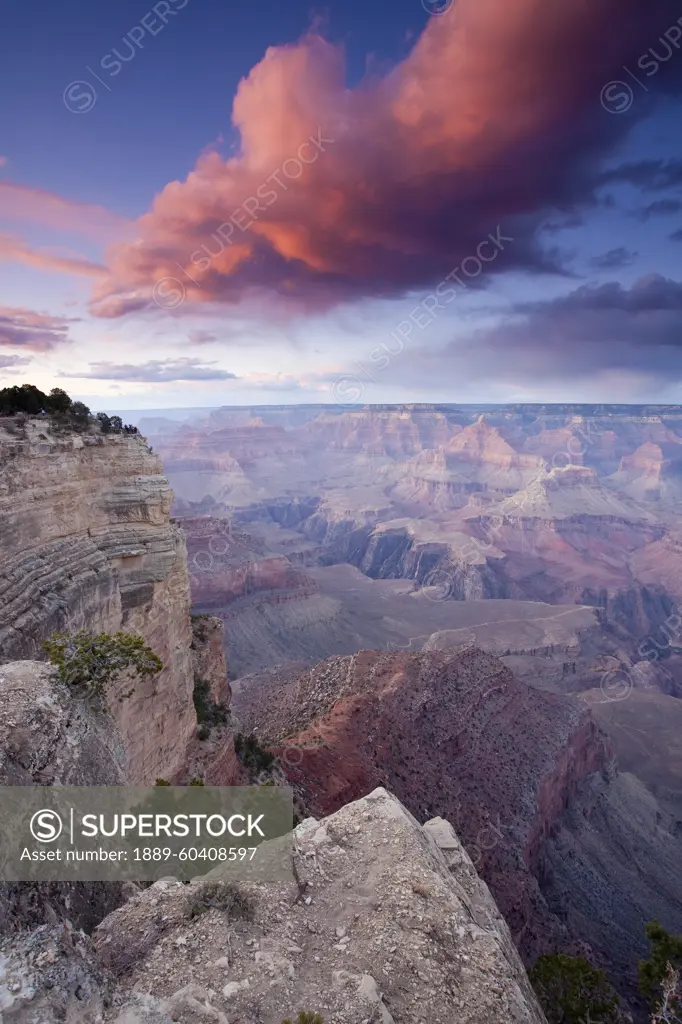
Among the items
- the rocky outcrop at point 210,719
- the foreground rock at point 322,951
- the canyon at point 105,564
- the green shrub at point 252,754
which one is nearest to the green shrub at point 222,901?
the foreground rock at point 322,951

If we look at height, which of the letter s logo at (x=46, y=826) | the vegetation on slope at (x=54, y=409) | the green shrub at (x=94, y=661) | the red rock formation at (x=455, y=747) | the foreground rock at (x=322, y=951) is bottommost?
the red rock formation at (x=455, y=747)

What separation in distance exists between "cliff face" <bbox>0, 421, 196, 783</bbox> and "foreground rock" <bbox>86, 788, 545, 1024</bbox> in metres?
4.08

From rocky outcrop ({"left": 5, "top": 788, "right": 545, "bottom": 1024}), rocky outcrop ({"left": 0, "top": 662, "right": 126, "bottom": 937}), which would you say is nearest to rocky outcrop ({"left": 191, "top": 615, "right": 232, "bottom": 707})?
rocky outcrop ({"left": 5, "top": 788, "right": 545, "bottom": 1024})

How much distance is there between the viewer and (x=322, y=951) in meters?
8.68

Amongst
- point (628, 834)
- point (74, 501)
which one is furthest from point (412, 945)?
point (628, 834)

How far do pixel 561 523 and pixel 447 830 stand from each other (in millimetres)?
129278

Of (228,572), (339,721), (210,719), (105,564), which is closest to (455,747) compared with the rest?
(339,721)

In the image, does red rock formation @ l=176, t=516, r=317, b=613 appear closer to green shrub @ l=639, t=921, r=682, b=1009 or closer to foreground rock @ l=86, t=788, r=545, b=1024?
green shrub @ l=639, t=921, r=682, b=1009

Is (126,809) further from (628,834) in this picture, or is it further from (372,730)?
(628,834)

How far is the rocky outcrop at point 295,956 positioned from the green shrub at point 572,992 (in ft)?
22.2

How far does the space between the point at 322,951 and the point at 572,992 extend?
1084cm

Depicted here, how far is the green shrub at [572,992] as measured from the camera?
46.4 ft

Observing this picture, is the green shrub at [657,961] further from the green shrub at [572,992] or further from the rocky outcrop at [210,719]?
the rocky outcrop at [210,719]

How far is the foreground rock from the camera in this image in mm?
7328
